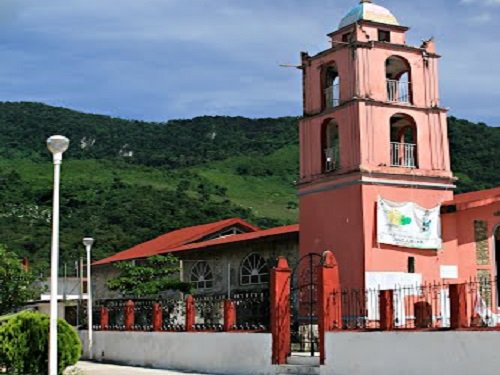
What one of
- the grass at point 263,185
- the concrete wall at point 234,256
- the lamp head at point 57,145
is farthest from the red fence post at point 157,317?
the grass at point 263,185

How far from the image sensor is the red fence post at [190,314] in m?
23.5

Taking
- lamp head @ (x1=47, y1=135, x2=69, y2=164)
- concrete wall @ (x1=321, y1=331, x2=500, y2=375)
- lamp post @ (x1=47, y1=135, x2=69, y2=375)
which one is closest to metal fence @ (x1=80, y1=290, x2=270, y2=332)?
concrete wall @ (x1=321, y1=331, x2=500, y2=375)

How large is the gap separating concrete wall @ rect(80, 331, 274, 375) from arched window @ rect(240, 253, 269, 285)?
5846mm

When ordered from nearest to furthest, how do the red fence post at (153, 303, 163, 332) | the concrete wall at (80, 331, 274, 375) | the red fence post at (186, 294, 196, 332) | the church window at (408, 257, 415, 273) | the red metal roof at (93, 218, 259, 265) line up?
the concrete wall at (80, 331, 274, 375), the red fence post at (186, 294, 196, 332), the church window at (408, 257, 415, 273), the red fence post at (153, 303, 163, 332), the red metal roof at (93, 218, 259, 265)

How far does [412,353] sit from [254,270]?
15.2 m

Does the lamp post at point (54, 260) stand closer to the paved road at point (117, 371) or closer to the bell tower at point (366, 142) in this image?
the paved road at point (117, 371)

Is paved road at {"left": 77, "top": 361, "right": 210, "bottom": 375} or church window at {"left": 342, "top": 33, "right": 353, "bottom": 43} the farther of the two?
church window at {"left": 342, "top": 33, "right": 353, "bottom": 43}

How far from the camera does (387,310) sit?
17.1 metres

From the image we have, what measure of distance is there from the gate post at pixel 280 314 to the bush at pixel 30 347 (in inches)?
184

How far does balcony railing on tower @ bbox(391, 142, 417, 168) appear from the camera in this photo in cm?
2481

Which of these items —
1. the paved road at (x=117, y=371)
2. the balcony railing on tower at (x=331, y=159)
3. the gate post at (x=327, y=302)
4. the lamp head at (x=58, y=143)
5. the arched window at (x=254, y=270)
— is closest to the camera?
the lamp head at (x=58, y=143)

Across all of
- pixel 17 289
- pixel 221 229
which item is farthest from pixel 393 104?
pixel 17 289

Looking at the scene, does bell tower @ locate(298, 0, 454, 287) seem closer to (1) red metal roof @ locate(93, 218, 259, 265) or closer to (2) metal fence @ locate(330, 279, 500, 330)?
(2) metal fence @ locate(330, 279, 500, 330)

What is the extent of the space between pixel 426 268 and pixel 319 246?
3213mm
